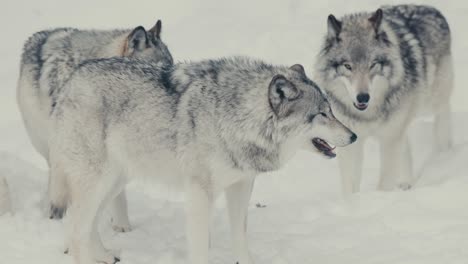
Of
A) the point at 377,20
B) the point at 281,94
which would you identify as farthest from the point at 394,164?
the point at 281,94

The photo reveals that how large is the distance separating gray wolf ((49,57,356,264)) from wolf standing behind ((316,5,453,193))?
4.63 ft

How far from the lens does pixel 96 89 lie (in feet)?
16.2

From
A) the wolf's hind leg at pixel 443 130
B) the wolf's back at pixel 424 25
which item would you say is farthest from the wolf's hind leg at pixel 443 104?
the wolf's back at pixel 424 25

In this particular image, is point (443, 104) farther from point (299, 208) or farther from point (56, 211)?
point (56, 211)

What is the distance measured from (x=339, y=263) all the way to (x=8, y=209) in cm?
256

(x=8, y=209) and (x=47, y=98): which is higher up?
(x=47, y=98)

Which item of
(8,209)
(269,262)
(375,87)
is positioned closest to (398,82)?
(375,87)

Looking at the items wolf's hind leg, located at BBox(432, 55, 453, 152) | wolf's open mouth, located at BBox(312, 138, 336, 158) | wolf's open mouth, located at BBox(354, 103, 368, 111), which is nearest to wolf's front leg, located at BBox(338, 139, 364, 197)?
wolf's open mouth, located at BBox(354, 103, 368, 111)

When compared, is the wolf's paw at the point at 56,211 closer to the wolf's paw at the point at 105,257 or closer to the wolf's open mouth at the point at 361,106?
the wolf's paw at the point at 105,257

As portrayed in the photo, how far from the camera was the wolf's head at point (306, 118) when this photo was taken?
181 inches

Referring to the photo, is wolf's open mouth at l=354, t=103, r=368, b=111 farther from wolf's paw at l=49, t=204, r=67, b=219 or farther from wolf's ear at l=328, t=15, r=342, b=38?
wolf's paw at l=49, t=204, r=67, b=219

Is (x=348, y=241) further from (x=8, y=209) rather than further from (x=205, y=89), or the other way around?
(x=8, y=209)

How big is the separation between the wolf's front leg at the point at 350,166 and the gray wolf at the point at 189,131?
1890 millimetres

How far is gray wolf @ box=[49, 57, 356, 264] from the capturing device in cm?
465
